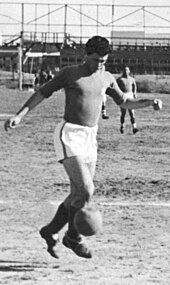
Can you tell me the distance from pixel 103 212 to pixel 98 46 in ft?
11.0

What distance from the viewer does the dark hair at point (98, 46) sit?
25.4ft

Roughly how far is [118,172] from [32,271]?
24.2 ft

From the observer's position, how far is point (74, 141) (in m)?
7.67

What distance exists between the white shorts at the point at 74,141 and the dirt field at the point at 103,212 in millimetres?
902

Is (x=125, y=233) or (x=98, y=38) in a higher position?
(x=98, y=38)

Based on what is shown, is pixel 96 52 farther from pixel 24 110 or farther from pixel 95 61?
pixel 24 110

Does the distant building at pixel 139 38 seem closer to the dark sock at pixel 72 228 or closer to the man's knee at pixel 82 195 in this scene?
the dark sock at pixel 72 228

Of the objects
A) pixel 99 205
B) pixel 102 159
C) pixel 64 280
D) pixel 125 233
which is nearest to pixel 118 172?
pixel 102 159

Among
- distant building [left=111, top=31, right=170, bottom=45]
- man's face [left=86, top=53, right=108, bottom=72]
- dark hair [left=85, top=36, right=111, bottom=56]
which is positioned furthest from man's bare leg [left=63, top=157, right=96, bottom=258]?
distant building [left=111, top=31, right=170, bottom=45]

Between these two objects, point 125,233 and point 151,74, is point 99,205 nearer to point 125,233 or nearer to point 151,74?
point 125,233

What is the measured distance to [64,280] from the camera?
7.11 m

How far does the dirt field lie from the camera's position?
7422 mm

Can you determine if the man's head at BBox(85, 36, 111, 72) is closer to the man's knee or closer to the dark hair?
the dark hair

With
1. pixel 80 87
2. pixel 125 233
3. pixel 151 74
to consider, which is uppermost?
pixel 80 87
